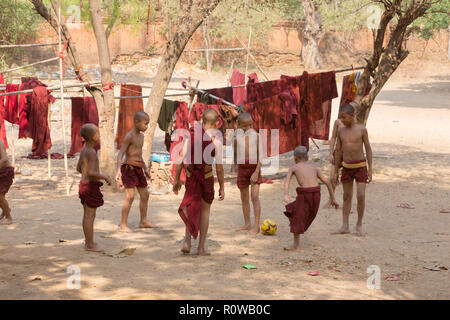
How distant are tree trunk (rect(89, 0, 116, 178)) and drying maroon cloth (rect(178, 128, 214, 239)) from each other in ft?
14.1

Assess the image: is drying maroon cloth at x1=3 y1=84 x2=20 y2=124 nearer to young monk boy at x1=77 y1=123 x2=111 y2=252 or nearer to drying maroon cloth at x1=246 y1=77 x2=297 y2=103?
drying maroon cloth at x1=246 y1=77 x2=297 y2=103

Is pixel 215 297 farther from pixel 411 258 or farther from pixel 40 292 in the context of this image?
pixel 411 258

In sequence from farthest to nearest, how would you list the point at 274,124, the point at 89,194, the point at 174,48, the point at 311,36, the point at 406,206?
the point at 311,36 → the point at 274,124 → the point at 174,48 → the point at 406,206 → the point at 89,194

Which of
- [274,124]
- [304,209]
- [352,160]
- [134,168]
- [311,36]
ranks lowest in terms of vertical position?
[304,209]

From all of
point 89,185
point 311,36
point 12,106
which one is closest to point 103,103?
point 12,106

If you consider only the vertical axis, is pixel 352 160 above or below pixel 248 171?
above

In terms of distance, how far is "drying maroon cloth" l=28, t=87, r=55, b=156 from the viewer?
33.5 ft

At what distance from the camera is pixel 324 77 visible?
→ 425 inches

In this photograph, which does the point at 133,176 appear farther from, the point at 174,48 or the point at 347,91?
the point at 347,91

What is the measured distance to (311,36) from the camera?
117 feet

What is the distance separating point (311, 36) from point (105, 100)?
90.5 ft

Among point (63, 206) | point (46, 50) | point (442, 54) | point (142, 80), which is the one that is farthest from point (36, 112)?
point (442, 54)

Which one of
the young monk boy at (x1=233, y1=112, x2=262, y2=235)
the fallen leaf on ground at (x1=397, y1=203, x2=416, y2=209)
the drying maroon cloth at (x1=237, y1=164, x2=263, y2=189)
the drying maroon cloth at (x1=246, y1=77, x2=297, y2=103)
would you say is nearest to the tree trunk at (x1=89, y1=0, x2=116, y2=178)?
the drying maroon cloth at (x1=246, y1=77, x2=297, y2=103)

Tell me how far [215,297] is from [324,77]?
7.01m
